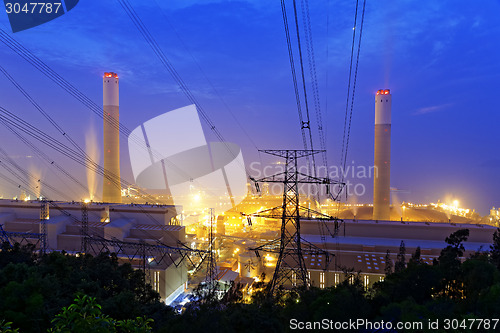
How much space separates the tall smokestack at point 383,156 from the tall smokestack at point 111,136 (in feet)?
73.3

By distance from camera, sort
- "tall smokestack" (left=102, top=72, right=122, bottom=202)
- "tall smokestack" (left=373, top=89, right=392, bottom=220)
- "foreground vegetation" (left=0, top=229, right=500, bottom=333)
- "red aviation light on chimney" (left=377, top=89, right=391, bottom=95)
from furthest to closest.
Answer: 1. "red aviation light on chimney" (left=377, top=89, right=391, bottom=95)
2. "tall smokestack" (left=373, top=89, right=392, bottom=220)
3. "tall smokestack" (left=102, top=72, right=122, bottom=202)
4. "foreground vegetation" (left=0, top=229, right=500, bottom=333)

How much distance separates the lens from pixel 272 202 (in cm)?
4444

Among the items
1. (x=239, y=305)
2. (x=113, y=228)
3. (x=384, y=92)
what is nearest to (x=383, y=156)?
(x=384, y=92)

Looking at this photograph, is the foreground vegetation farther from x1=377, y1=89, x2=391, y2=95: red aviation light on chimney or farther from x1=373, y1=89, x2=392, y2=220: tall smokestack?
x1=377, y1=89, x2=391, y2=95: red aviation light on chimney

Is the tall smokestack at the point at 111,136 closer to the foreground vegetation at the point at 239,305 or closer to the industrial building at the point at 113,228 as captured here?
the industrial building at the point at 113,228

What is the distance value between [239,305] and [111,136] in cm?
2218

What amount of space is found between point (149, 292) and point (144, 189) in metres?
49.0

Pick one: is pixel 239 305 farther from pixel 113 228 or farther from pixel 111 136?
pixel 111 136

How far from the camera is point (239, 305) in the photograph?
5180 millimetres

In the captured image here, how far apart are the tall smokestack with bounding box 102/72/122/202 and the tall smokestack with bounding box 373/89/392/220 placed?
73.3ft

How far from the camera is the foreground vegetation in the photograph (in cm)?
331

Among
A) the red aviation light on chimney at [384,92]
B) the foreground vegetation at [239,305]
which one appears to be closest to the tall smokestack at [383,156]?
the red aviation light on chimney at [384,92]

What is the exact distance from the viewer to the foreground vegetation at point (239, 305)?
3309 millimetres

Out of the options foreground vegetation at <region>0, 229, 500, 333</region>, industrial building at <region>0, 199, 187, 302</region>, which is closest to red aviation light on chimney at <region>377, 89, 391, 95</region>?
industrial building at <region>0, 199, 187, 302</region>
